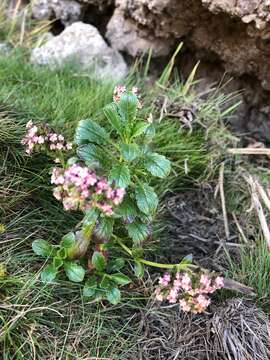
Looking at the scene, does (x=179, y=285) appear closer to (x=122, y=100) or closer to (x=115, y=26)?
(x=122, y=100)

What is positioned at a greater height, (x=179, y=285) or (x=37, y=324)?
(x=179, y=285)

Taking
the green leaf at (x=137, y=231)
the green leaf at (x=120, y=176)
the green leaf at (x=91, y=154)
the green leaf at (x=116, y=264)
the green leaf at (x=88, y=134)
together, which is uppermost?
the green leaf at (x=88, y=134)

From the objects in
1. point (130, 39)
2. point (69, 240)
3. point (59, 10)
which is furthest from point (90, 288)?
point (59, 10)

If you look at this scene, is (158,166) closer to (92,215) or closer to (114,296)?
(92,215)

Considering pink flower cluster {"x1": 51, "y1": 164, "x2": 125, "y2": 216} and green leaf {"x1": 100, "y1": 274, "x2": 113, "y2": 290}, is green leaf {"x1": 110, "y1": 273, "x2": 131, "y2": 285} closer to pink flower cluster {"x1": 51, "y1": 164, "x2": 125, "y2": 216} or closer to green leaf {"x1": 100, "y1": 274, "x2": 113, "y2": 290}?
green leaf {"x1": 100, "y1": 274, "x2": 113, "y2": 290}

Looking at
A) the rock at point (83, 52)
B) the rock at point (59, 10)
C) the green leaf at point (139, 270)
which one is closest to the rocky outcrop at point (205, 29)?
the rock at point (83, 52)

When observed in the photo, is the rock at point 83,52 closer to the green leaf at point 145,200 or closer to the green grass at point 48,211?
the green grass at point 48,211

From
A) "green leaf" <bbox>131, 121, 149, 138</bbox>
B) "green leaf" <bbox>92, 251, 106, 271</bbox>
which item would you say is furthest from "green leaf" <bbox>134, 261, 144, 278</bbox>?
"green leaf" <bbox>131, 121, 149, 138</bbox>

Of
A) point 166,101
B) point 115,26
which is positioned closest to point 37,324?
point 166,101
